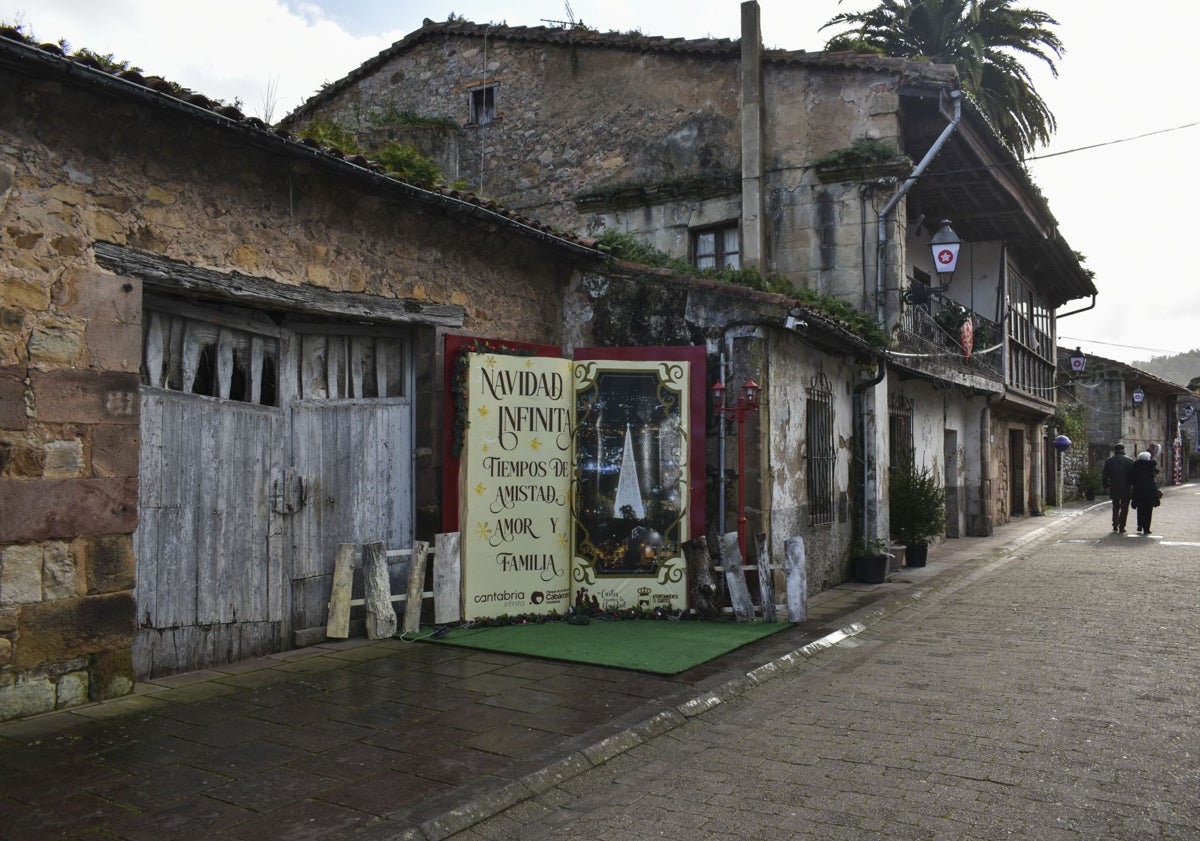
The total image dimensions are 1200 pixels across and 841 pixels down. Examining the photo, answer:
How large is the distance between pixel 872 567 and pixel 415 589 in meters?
5.95

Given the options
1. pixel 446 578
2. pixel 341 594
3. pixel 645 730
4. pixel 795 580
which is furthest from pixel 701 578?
pixel 645 730

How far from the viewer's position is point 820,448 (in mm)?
10688

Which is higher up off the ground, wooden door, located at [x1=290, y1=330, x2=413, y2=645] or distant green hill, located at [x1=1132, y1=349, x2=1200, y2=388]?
distant green hill, located at [x1=1132, y1=349, x2=1200, y2=388]

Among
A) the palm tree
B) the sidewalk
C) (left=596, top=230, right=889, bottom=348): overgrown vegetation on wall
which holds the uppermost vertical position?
the palm tree

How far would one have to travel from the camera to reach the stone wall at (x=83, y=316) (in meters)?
5.13

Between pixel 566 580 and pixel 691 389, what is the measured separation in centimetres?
203

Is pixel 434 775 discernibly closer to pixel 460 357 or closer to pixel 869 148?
pixel 460 357

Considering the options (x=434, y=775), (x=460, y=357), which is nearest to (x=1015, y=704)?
(x=434, y=775)

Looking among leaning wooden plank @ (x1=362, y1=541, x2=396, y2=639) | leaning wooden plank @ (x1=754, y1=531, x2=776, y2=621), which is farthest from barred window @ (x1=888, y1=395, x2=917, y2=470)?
leaning wooden plank @ (x1=362, y1=541, x2=396, y2=639)

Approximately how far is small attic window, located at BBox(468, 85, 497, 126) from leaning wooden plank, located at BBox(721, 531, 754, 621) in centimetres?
918

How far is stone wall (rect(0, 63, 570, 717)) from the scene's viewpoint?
513cm

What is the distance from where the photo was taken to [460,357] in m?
7.80

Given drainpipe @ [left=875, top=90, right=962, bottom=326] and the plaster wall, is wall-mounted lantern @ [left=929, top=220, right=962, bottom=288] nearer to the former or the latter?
drainpipe @ [left=875, top=90, right=962, bottom=326]

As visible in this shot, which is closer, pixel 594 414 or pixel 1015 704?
pixel 1015 704
